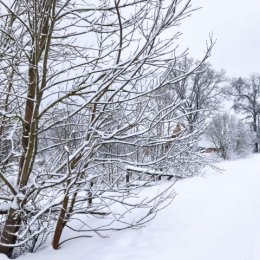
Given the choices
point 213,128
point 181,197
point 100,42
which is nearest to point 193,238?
point 181,197

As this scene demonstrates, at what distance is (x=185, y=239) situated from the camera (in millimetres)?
4094

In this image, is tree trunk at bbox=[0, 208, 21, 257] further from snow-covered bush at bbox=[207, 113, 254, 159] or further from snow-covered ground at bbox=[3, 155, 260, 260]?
snow-covered bush at bbox=[207, 113, 254, 159]

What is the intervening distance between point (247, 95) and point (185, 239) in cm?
4894

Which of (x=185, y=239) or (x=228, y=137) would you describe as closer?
(x=185, y=239)

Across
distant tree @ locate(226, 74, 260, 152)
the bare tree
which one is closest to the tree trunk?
the bare tree

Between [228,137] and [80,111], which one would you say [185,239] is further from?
[228,137]

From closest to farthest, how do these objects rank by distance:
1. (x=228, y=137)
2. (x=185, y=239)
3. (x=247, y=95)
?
(x=185, y=239) < (x=228, y=137) < (x=247, y=95)

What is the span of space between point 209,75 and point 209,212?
1095 inches

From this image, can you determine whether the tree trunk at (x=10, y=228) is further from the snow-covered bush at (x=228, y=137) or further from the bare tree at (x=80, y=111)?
the snow-covered bush at (x=228, y=137)

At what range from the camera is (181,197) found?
A: 6172mm

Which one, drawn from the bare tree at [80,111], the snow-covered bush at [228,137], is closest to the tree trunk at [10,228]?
the bare tree at [80,111]

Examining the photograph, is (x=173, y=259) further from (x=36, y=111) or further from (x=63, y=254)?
(x=36, y=111)

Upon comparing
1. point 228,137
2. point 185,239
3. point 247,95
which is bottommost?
point 185,239

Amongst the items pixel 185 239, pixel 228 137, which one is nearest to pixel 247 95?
pixel 228 137
